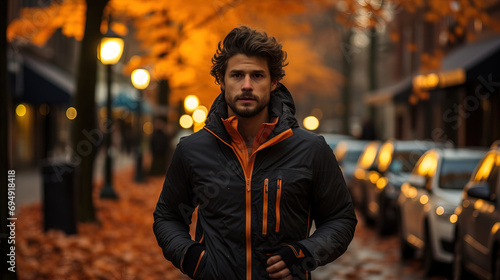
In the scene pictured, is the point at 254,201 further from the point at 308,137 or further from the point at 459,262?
the point at 459,262

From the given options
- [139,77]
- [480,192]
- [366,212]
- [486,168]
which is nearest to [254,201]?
[480,192]

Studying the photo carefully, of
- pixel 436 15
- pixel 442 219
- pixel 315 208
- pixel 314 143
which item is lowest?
pixel 442 219

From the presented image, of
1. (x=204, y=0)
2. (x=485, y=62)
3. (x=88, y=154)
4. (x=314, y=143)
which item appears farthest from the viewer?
(x=485, y=62)

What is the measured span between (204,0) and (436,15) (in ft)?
13.7

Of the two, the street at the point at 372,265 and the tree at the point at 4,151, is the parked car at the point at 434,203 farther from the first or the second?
the tree at the point at 4,151

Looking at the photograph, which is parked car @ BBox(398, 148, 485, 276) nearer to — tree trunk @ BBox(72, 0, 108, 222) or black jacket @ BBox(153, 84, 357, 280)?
tree trunk @ BBox(72, 0, 108, 222)

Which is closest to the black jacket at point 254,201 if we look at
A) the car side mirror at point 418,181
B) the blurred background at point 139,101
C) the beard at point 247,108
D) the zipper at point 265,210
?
the zipper at point 265,210

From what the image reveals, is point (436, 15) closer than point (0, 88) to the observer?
No

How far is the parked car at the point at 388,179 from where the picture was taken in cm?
1447

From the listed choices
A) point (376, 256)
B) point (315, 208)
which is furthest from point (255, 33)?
point (376, 256)

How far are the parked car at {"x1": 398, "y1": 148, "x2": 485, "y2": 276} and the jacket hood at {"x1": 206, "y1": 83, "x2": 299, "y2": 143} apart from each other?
6526 mm

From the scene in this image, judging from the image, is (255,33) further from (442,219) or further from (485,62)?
(485,62)

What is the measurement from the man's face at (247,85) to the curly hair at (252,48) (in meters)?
0.03

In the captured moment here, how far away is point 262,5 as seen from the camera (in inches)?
608
